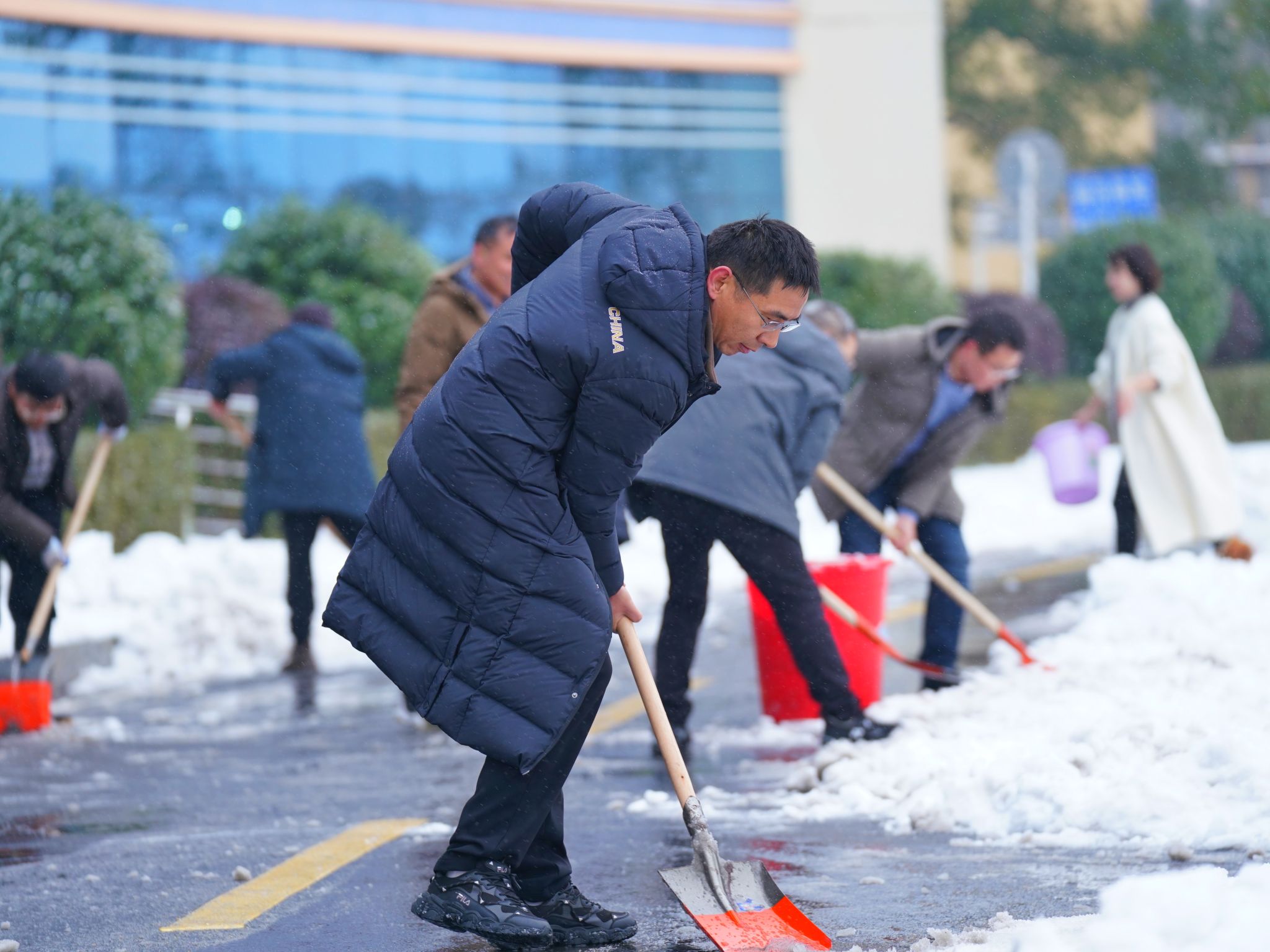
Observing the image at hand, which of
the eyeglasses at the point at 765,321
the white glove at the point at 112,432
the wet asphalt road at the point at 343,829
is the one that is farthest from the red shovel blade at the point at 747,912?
the white glove at the point at 112,432

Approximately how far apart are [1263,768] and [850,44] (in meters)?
18.7

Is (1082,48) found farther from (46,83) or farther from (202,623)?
(202,623)

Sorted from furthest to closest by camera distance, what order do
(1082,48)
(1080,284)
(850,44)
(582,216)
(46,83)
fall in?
(1082,48), (850,44), (1080,284), (46,83), (582,216)

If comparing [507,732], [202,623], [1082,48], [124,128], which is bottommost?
[202,623]

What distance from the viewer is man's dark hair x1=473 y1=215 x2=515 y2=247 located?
635cm

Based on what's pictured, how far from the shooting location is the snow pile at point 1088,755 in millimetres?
Answer: 4559

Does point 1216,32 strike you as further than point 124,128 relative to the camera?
Yes

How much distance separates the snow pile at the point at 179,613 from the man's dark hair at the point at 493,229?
285cm

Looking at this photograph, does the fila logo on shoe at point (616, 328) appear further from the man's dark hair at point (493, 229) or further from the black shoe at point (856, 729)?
the man's dark hair at point (493, 229)

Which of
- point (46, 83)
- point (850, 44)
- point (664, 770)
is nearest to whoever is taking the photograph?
point (664, 770)

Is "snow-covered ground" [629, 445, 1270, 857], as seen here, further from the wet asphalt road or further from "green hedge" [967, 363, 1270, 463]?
"green hedge" [967, 363, 1270, 463]

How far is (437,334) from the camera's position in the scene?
253 inches

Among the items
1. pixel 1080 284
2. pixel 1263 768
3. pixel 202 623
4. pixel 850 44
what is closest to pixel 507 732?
pixel 1263 768

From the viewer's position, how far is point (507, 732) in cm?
355
